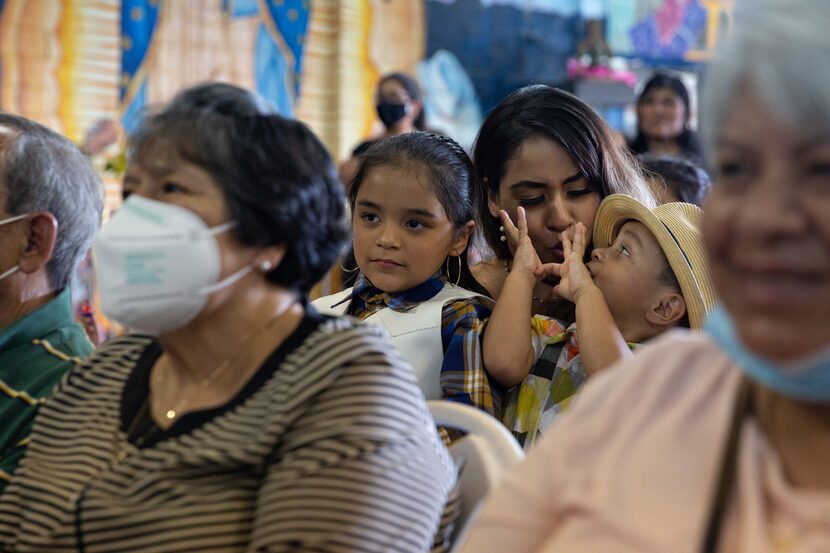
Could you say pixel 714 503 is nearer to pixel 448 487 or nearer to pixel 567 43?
pixel 448 487

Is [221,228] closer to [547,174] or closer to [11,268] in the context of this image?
[11,268]

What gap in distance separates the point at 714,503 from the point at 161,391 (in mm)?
1039

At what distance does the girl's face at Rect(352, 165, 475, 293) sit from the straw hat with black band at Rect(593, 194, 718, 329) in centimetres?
47

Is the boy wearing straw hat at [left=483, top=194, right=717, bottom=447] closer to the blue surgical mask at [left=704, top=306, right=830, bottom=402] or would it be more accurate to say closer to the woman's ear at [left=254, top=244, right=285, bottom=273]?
the woman's ear at [left=254, top=244, right=285, bottom=273]

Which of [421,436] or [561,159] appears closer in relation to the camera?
[421,436]

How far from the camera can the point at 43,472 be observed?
67.1 inches

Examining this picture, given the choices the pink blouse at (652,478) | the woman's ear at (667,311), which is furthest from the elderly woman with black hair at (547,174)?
the pink blouse at (652,478)

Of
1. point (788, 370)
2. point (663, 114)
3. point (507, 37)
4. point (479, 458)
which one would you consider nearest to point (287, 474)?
point (479, 458)

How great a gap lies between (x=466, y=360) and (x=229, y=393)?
93 centimetres

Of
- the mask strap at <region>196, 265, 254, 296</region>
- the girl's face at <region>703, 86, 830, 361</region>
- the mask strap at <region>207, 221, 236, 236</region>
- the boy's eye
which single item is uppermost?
the girl's face at <region>703, 86, 830, 361</region>

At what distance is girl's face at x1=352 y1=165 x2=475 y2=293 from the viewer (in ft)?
8.68

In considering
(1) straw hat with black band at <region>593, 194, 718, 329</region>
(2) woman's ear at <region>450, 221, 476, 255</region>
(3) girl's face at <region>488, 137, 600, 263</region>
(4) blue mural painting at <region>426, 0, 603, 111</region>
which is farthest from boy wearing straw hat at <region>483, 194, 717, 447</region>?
(4) blue mural painting at <region>426, 0, 603, 111</region>

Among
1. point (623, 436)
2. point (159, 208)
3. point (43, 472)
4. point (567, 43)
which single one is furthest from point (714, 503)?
point (567, 43)

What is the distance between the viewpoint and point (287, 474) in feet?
4.80
